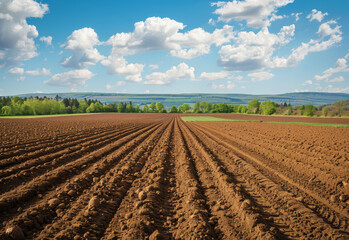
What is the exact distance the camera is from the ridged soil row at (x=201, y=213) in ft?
12.7

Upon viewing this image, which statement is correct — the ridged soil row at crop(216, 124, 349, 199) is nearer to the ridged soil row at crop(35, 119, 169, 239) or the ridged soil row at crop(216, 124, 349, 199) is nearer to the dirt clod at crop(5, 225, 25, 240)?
the ridged soil row at crop(35, 119, 169, 239)

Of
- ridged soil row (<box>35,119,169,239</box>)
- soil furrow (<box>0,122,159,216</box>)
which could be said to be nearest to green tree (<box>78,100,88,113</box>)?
Result: soil furrow (<box>0,122,159,216</box>)

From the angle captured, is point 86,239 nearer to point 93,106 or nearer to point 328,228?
point 328,228

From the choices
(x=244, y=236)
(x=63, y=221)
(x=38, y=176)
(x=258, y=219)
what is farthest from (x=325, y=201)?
(x=38, y=176)

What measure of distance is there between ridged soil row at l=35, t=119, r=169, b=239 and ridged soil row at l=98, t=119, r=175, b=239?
18cm

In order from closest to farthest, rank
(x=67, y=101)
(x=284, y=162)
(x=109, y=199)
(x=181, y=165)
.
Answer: (x=109, y=199) < (x=181, y=165) < (x=284, y=162) < (x=67, y=101)

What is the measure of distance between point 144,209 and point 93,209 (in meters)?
1.16

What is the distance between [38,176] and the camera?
709 cm

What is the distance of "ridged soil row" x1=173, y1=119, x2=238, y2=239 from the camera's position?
387 cm

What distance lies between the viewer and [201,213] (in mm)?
4574

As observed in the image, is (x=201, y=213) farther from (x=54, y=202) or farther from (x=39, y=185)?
(x=39, y=185)

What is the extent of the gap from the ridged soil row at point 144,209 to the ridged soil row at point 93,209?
18cm

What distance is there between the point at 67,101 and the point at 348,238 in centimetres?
13857

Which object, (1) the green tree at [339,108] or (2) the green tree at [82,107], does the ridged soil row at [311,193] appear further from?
(2) the green tree at [82,107]
